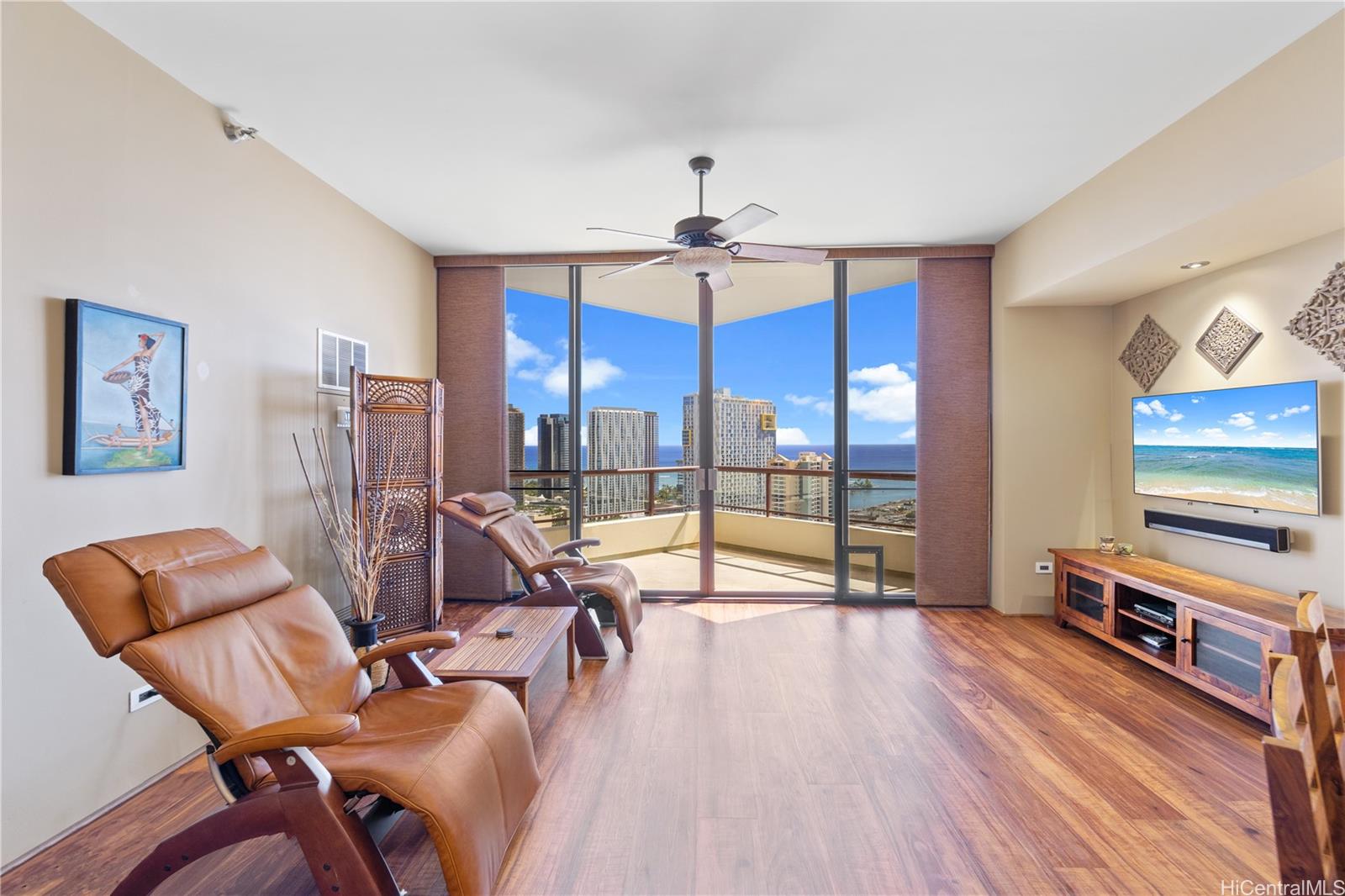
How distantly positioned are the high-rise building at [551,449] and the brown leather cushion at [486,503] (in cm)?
79

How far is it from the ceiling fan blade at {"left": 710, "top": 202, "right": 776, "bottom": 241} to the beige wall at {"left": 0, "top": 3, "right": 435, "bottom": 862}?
2.31m

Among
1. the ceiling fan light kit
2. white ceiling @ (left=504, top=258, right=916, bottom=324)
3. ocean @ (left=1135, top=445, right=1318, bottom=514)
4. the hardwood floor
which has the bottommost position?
the hardwood floor

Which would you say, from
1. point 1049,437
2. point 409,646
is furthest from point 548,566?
point 1049,437

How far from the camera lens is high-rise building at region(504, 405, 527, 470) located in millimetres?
4848

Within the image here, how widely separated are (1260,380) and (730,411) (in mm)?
3212

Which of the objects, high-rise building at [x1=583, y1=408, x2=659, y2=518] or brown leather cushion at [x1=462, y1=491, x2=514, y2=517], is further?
high-rise building at [x1=583, y1=408, x2=659, y2=518]

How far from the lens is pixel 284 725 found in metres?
1.47

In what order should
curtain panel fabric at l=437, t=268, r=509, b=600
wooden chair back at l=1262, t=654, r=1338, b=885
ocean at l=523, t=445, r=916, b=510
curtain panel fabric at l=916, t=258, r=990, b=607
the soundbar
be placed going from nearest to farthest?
wooden chair back at l=1262, t=654, r=1338, b=885 < the soundbar < curtain panel fabric at l=916, t=258, r=990, b=607 < ocean at l=523, t=445, r=916, b=510 < curtain panel fabric at l=437, t=268, r=509, b=600

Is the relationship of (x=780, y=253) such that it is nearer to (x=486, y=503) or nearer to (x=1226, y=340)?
(x=486, y=503)

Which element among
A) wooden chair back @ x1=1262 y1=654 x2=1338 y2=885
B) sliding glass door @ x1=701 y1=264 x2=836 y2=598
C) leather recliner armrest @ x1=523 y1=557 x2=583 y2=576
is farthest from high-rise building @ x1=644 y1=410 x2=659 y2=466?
wooden chair back @ x1=1262 y1=654 x2=1338 y2=885

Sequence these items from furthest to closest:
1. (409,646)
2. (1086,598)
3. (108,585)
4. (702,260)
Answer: (1086,598) → (702,260) → (409,646) → (108,585)

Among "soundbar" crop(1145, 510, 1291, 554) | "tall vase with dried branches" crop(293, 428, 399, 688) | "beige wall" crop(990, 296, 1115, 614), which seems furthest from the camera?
"beige wall" crop(990, 296, 1115, 614)

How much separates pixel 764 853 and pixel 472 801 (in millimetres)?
928

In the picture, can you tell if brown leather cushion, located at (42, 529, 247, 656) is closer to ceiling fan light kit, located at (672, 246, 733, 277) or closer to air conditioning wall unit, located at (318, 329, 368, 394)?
air conditioning wall unit, located at (318, 329, 368, 394)
